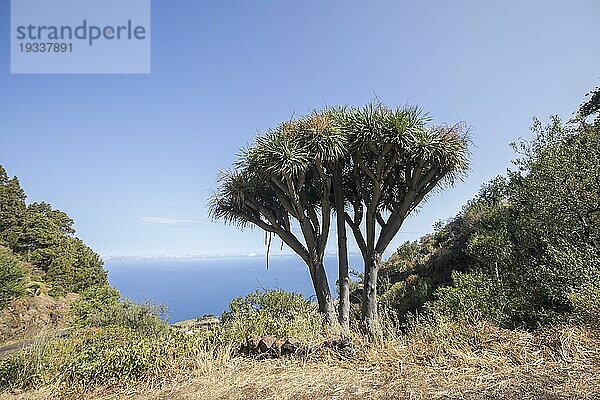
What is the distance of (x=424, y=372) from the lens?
4.37m

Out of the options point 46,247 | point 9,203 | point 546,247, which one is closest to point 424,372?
point 546,247

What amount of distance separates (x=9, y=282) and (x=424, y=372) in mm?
21777

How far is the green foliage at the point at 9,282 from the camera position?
61.6 feet

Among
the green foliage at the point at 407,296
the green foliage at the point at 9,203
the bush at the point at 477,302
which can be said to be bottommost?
the green foliage at the point at 407,296

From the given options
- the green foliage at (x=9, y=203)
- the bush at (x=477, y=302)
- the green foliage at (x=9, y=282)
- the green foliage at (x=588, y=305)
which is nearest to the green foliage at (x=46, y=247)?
the green foliage at (x=9, y=203)

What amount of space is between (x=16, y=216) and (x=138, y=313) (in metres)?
30.4

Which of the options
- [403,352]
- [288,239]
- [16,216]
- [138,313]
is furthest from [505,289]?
[16,216]

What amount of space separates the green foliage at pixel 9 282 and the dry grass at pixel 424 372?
1806cm

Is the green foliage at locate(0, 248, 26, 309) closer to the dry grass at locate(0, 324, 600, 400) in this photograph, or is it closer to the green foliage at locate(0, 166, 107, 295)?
the green foliage at locate(0, 166, 107, 295)

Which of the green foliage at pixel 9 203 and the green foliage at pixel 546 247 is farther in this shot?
the green foliage at pixel 9 203

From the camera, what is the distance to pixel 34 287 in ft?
83.5

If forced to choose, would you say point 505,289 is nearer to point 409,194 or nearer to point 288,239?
point 409,194

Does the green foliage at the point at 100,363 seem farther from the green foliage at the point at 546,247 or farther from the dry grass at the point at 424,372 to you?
the green foliage at the point at 546,247

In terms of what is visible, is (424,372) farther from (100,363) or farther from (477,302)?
(100,363)
